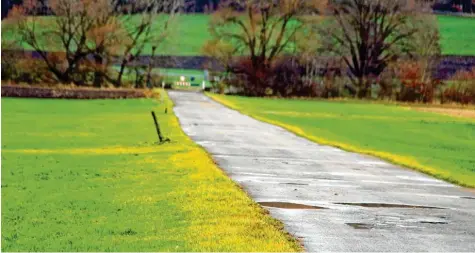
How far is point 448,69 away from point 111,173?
73610mm

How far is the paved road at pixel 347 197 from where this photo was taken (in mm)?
13130

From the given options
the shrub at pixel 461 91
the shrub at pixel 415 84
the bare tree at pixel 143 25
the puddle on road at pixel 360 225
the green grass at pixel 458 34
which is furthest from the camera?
the green grass at pixel 458 34

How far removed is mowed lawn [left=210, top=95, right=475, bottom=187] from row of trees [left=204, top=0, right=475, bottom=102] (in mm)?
24469

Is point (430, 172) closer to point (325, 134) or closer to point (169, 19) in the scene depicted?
point (325, 134)

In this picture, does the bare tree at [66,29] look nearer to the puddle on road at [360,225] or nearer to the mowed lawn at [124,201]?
the mowed lawn at [124,201]

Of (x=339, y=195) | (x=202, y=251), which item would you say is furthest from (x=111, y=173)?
(x=202, y=251)

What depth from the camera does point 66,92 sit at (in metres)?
77.2

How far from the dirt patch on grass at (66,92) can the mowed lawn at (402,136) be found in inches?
786

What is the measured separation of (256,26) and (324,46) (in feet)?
24.3

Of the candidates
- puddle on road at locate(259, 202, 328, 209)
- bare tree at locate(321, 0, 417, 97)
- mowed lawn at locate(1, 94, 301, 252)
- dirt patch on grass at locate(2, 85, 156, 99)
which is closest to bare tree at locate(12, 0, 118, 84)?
dirt patch on grass at locate(2, 85, 156, 99)

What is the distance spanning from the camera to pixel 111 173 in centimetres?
2277

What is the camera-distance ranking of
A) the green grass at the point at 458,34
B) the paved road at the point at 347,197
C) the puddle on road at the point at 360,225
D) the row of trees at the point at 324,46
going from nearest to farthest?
the paved road at the point at 347,197, the puddle on road at the point at 360,225, the row of trees at the point at 324,46, the green grass at the point at 458,34

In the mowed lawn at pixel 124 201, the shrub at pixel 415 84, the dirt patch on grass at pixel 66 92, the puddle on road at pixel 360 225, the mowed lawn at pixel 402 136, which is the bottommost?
the dirt patch on grass at pixel 66 92

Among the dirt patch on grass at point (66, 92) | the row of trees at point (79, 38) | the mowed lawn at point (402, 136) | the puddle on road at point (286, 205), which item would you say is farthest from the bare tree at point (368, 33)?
the puddle on road at point (286, 205)
